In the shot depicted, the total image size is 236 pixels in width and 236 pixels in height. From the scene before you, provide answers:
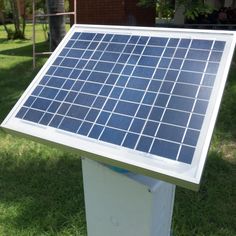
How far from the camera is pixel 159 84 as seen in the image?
64.6 inches

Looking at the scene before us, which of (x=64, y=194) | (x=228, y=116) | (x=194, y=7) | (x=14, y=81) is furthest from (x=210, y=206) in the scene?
(x=14, y=81)

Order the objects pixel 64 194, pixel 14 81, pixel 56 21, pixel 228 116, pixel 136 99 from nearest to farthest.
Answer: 1. pixel 136 99
2. pixel 64 194
3. pixel 228 116
4. pixel 14 81
5. pixel 56 21

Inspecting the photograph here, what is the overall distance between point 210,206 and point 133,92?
6.03 ft

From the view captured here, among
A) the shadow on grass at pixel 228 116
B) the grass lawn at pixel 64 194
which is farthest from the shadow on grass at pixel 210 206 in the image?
the shadow on grass at pixel 228 116

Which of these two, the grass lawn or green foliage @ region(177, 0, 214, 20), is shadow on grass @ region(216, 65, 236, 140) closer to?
the grass lawn

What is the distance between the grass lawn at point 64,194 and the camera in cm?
296

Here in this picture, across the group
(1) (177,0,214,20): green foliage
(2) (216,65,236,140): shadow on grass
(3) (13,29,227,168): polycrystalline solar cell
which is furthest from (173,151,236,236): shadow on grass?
(1) (177,0,214,20): green foliage

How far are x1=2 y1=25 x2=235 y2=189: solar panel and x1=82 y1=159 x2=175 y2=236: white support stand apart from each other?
0.30 metres

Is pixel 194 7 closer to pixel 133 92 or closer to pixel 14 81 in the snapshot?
pixel 14 81

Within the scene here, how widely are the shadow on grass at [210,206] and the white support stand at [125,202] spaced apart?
3.12ft

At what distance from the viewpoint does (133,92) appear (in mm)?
1682

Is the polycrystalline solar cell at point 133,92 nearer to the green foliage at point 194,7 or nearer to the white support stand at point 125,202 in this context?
the white support stand at point 125,202

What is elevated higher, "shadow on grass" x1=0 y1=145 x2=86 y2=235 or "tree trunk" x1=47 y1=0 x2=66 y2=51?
"shadow on grass" x1=0 y1=145 x2=86 y2=235

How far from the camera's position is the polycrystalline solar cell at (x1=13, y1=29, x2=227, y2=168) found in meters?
1.47
